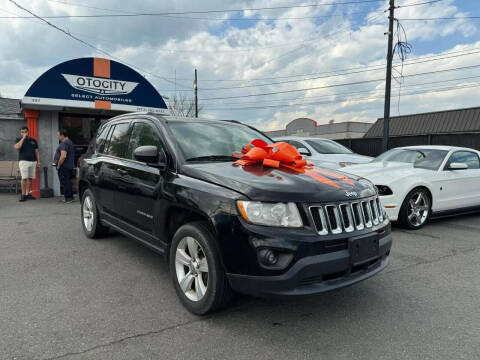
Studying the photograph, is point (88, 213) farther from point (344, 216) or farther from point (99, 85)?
point (99, 85)

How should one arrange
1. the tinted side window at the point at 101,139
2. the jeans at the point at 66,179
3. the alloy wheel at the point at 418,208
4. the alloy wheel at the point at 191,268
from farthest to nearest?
1. the jeans at the point at 66,179
2. the alloy wheel at the point at 418,208
3. the tinted side window at the point at 101,139
4. the alloy wheel at the point at 191,268

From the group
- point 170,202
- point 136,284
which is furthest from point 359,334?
point 136,284

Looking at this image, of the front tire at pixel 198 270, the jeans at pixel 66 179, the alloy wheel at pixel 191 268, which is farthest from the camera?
the jeans at pixel 66 179

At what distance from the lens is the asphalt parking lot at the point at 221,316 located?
245 centimetres

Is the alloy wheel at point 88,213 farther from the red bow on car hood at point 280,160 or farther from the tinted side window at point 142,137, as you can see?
the red bow on car hood at point 280,160

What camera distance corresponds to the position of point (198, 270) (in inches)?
116

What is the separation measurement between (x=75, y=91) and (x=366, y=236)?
9811 millimetres

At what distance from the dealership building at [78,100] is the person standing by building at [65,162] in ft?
4.73

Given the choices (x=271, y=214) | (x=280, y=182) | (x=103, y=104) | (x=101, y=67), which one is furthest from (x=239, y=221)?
(x=101, y=67)

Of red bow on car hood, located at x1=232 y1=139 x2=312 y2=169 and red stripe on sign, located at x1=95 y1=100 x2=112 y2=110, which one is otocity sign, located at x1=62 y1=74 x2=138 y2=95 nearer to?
red stripe on sign, located at x1=95 y1=100 x2=112 y2=110

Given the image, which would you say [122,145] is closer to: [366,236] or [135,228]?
[135,228]

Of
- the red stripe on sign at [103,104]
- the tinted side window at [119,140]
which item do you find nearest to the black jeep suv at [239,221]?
the tinted side window at [119,140]

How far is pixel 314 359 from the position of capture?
2.34 meters

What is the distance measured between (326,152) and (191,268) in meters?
7.23
